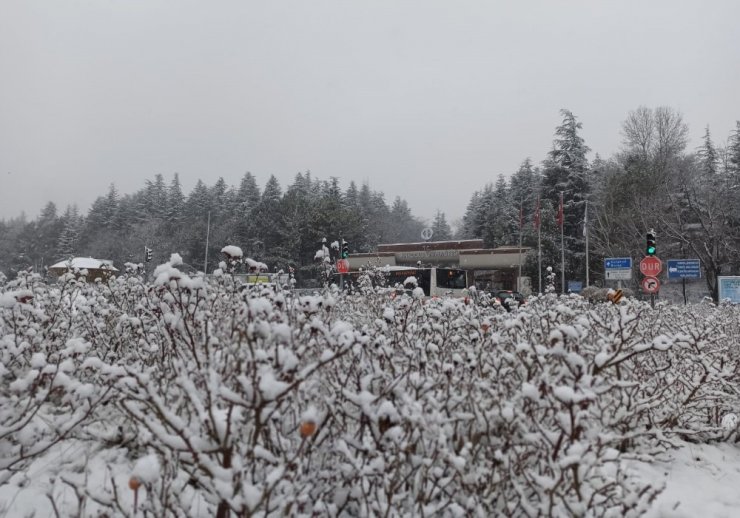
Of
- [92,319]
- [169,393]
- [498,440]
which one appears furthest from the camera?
[92,319]

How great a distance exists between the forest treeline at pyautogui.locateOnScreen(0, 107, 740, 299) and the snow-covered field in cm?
2472

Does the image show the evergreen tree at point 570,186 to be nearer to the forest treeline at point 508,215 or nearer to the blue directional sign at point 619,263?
the forest treeline at point 508,215

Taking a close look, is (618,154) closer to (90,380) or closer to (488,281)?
(488,281)

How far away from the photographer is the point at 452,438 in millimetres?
2863

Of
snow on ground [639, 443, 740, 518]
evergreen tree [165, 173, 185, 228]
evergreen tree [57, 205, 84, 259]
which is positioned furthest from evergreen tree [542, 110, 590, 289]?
evergreen tree [57, 205, 84, 259]

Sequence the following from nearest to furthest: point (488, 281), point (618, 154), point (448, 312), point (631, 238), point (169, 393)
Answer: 1. point (169, 393)
2. point (448, 312)
3. point (631, 238)
4. point (618, 154)
5. point (488, 281)

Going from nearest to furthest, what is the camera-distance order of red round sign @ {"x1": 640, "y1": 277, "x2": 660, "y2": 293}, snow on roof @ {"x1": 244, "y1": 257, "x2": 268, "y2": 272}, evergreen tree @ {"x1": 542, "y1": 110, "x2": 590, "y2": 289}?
1. snow on roof @ {"x1": 244, "y1": 257, "x2": 268, "y2": 272}
2. red round sign @ {"x1": 640, "y1": 277, "x2": 660, "y2": 293}
3. evergreen tree @ {"x1": 542, "y1": 110, "x2": 590, "y2": 289}

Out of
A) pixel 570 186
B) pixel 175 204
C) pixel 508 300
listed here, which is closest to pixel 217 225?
pixel 175 204

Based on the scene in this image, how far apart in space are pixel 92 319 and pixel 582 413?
521 centimetres

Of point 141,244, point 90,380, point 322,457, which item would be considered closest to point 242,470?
point 322,457

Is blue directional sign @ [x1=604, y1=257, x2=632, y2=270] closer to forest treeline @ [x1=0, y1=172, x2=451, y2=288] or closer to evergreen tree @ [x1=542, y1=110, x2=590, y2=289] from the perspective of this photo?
evergreen tree @ [x1=542, y1=110, x2=590, y2=289]

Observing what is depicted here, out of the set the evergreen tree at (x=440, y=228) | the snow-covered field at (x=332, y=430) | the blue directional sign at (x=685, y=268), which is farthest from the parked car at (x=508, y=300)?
the evergreen tree at (x=440, y=228)

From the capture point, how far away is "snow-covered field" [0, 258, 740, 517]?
2.22 metres

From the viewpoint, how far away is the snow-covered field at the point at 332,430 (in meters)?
2.22
